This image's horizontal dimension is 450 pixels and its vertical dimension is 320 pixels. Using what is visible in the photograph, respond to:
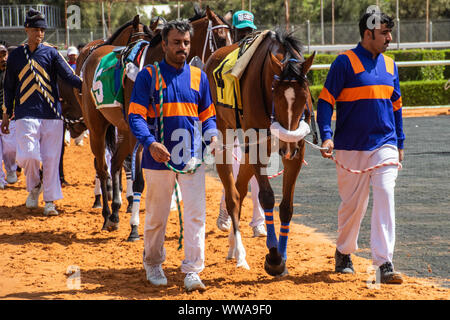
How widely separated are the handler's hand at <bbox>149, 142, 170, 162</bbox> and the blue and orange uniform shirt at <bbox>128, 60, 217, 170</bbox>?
183 mm

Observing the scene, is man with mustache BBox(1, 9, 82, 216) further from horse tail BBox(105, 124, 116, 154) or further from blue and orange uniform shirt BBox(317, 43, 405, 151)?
blue and orange uniform shirt BBox(317, 43, 405, 151)

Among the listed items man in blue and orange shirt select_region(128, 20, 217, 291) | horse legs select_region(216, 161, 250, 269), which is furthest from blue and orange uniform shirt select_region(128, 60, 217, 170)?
horse legs select_region(216, 161, 250, 269)

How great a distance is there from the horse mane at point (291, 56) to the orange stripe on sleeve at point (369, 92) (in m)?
0.50

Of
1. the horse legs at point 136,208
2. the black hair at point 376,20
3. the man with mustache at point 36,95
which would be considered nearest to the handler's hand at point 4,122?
the man with mustache at point 36,95

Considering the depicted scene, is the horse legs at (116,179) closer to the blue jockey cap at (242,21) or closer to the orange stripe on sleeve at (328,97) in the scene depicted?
the blue jockey cap at (242,21)

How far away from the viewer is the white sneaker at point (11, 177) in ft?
37.8

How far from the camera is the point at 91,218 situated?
27.9 feet

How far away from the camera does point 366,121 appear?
17.6ft

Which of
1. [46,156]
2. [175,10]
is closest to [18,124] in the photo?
[46,156]

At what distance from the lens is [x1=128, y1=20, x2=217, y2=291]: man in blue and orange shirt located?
496cm

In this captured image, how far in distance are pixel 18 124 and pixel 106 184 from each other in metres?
1.40

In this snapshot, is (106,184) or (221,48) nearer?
(221,48)

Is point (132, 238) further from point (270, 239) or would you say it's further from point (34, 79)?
point (34, 79)

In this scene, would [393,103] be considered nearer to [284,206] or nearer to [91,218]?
[284,206]
